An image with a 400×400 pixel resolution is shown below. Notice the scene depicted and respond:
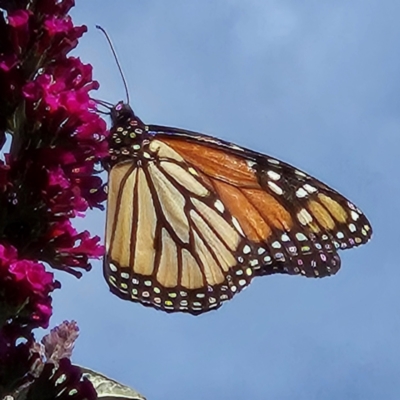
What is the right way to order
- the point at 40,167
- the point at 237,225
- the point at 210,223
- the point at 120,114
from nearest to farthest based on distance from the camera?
the point at 40,167
the point at 120,114
the point at 237,225
the point at 210,223

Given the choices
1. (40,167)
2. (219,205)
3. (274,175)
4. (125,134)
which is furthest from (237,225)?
(40,167)

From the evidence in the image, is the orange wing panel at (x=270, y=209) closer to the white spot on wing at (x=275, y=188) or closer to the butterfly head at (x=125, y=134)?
the white spot on wing at (x=275, y=188)

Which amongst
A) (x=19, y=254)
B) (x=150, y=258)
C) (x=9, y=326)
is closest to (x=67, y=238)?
(x=19, y=254)

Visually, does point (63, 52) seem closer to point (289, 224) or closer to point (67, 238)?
point (67, 238)

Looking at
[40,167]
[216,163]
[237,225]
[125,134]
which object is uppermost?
[216,163]

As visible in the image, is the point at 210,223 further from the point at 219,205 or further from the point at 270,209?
the point at 270,209

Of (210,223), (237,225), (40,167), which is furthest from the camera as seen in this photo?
(210,223)

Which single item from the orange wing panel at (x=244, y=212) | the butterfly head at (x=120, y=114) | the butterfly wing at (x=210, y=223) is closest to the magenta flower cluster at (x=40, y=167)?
the butterfly wing at (x=210, y=223)

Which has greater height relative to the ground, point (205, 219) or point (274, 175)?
point (274, 175)
